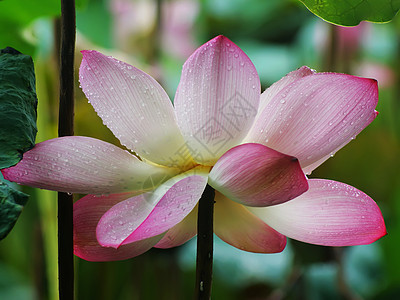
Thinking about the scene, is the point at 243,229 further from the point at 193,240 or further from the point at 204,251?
the point at 193,240

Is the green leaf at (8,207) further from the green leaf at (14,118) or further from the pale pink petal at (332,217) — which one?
the pale pink petal at (332,217)

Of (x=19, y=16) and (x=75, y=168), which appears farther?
(x=19, y=16)

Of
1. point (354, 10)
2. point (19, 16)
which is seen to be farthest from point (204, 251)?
point (19, 16)

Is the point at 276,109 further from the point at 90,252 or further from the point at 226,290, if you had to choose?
the point at 226,290

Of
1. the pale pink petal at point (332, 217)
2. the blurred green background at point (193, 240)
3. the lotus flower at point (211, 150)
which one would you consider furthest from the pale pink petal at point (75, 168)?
the blurred green background at point (193, 240)

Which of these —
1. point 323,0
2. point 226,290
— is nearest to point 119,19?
point 226,290

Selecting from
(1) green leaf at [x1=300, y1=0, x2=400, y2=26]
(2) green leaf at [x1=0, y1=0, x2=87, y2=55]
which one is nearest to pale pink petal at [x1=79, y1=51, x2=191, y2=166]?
(1) green leaf at [x1=300, y1=0, x2=400, y2=26]
